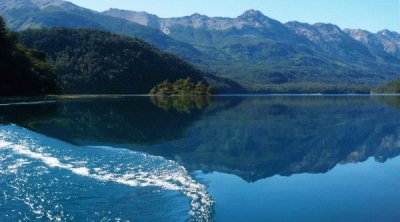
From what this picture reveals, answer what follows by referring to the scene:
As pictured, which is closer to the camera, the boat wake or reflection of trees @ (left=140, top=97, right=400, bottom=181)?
the boat wake

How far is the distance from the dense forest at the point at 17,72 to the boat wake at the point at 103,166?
64791mm

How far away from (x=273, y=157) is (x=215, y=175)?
21.6 ft

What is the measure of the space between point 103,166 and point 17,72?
75657mm

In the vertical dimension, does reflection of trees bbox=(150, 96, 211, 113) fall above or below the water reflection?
below

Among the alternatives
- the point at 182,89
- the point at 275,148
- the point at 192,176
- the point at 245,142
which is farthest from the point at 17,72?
the point at 182,89

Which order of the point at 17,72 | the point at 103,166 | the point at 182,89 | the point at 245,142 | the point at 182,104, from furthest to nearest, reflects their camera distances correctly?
the point at 182,89 < the point at 182,104 < the point at 17,72 < the point at 245,142 < the point at 103,166

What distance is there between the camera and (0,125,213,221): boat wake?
16147 mm

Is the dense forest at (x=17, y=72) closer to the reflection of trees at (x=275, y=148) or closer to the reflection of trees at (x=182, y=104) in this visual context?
the reflection of trees at (x=182, y=104)

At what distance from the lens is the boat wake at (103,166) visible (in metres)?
16.1

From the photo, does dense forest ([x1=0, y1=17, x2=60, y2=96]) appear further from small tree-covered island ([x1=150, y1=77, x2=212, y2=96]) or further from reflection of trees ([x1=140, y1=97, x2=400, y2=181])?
small tree-covered island ([x1=150, y1=77, x2=212, y2=96])

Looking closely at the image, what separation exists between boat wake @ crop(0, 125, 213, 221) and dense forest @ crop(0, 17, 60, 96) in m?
64.8

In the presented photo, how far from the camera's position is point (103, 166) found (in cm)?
2098

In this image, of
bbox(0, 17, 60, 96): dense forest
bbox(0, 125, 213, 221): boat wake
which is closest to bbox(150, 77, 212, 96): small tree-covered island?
bbox(0, 17, 60, 96): dense forest

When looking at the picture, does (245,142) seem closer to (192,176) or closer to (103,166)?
(192,176)
